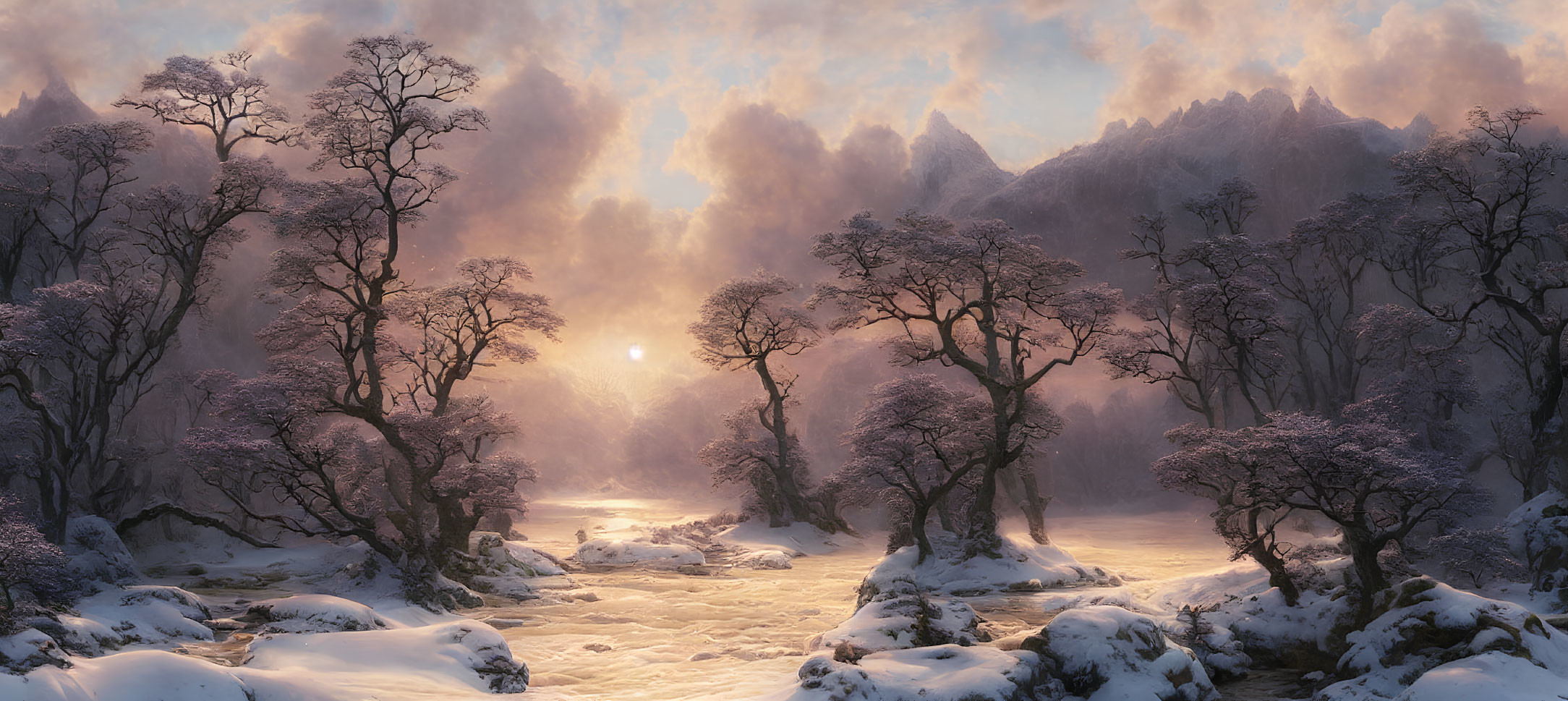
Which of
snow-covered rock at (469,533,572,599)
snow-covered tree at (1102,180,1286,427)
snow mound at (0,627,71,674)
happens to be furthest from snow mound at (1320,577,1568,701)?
snow-covered rock at (469,533,572,599)

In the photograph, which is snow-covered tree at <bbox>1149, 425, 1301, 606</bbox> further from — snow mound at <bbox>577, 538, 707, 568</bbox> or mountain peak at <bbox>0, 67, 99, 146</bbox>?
mountain peak at <bbox>0, 67, 99, 146</bbox>

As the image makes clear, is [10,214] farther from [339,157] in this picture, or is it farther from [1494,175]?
[1494,175]

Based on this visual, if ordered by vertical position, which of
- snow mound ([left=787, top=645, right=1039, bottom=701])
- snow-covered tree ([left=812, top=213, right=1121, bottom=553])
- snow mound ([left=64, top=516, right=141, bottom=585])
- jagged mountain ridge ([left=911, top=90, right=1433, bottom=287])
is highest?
jagged mountain ridge ([left=911, top=90, right=1433, bottom=287])

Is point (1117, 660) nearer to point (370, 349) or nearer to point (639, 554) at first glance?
point (370, 349)

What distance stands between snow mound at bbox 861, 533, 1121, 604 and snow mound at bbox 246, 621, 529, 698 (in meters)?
10.3

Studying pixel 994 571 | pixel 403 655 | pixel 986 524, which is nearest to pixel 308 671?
pixel 403 655

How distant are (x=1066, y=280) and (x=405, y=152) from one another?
1965 centimetres

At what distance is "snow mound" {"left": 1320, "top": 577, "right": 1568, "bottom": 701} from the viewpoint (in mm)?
9898

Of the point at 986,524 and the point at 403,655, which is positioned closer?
the point at 403,655

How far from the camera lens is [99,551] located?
728 inches

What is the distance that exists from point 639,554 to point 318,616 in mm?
17325

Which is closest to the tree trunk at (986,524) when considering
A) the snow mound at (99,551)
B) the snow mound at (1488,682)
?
Answer: the snow mound at (1488,682)

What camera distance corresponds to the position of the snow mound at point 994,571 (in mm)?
20859

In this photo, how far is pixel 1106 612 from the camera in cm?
1121
